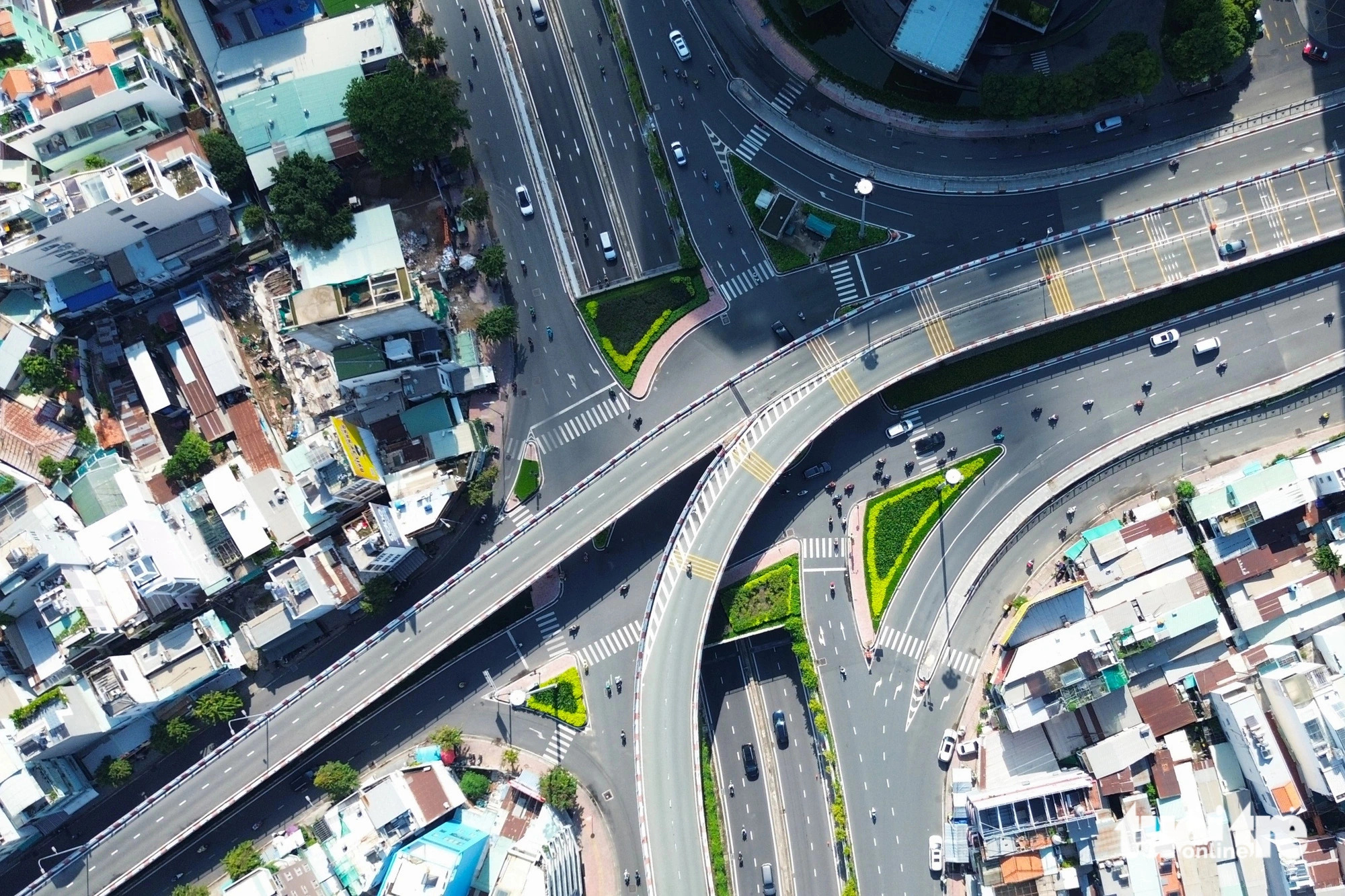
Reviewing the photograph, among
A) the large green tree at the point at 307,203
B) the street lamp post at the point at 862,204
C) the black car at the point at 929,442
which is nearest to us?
the large green tree at the point at 307,203

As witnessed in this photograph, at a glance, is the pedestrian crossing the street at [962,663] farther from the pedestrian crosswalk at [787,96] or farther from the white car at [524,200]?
the white car at [524,200]

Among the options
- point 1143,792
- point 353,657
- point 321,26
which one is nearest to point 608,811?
point 353,657

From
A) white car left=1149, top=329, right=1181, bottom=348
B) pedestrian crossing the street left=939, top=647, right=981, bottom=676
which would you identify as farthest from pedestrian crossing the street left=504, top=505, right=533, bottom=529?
white car left=1149, top=329, right=1181, bottom=348

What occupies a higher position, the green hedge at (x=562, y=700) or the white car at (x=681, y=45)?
the white car at (x=681, y=45)

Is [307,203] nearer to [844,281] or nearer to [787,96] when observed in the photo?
[787,96]

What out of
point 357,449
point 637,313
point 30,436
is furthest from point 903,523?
point 30,436

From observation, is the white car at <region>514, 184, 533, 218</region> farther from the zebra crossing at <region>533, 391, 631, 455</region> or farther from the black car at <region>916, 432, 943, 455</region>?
the black car at <region>916, 432, 943, 455</region>

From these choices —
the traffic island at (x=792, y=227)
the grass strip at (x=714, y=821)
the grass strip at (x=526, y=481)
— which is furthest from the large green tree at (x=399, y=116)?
the grass strip at (x=714, y=821)
